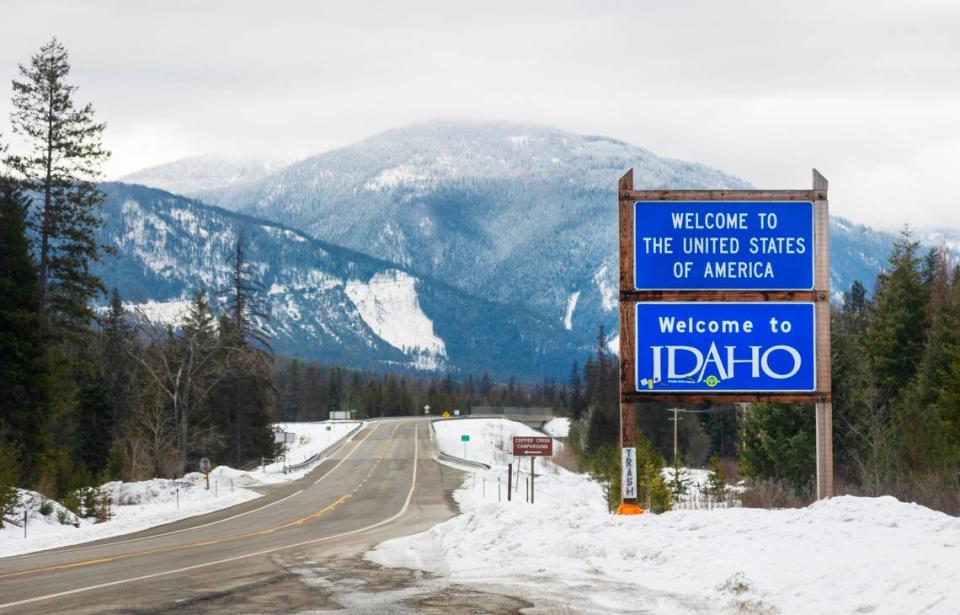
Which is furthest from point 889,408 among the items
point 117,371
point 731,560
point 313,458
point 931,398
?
point 731,560

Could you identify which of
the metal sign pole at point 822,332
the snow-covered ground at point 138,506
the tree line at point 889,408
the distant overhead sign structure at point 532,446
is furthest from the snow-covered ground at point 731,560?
the tree line at point 889,408

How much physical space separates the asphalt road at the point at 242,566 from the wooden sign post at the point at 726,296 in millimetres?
6091

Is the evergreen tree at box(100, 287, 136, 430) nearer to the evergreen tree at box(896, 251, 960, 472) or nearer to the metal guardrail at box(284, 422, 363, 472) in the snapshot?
the metal guardrail at box(284, 422, 363, 472)

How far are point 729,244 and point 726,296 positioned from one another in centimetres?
89

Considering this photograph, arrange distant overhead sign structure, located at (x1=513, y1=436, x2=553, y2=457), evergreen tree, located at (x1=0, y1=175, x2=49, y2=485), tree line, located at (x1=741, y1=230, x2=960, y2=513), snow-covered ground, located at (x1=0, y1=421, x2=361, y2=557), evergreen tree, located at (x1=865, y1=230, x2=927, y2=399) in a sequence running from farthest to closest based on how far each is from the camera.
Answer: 1. evergreen tree, located at (x1=865, y1=230, x2=927, y2=399)
2. tree line, located at (x1=741, y1=230, x2=960, y2=513)
3. evergreen tree, located at (x1=0, y1=175, x2=49, y2=485)
4. distant overhead sign structure, located at (x1=513, y1=436, x2=553, y2=457)
5. snow-covered ground, located at (x1=0, y1=421, x2=361, y2=557)

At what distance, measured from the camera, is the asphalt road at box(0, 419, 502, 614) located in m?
12.4

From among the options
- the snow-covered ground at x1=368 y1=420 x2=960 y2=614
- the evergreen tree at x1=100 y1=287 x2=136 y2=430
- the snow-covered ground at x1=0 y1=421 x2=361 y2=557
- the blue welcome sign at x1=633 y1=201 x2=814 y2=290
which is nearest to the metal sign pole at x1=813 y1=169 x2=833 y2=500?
the blue welcome sign at x1=633 y1=201 x2=814 y2=290

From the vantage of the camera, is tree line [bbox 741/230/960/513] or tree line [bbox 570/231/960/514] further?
tree line [bbox 741/230/960/513]

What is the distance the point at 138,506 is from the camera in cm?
4006

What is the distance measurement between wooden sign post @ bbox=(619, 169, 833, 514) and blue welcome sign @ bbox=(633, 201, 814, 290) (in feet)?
0.06

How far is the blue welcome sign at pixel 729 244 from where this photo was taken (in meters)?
18.8

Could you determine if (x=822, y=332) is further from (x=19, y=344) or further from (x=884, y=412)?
(x=884, y=412)

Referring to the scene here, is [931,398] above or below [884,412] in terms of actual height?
above

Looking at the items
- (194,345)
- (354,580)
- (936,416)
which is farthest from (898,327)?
(354,580)
